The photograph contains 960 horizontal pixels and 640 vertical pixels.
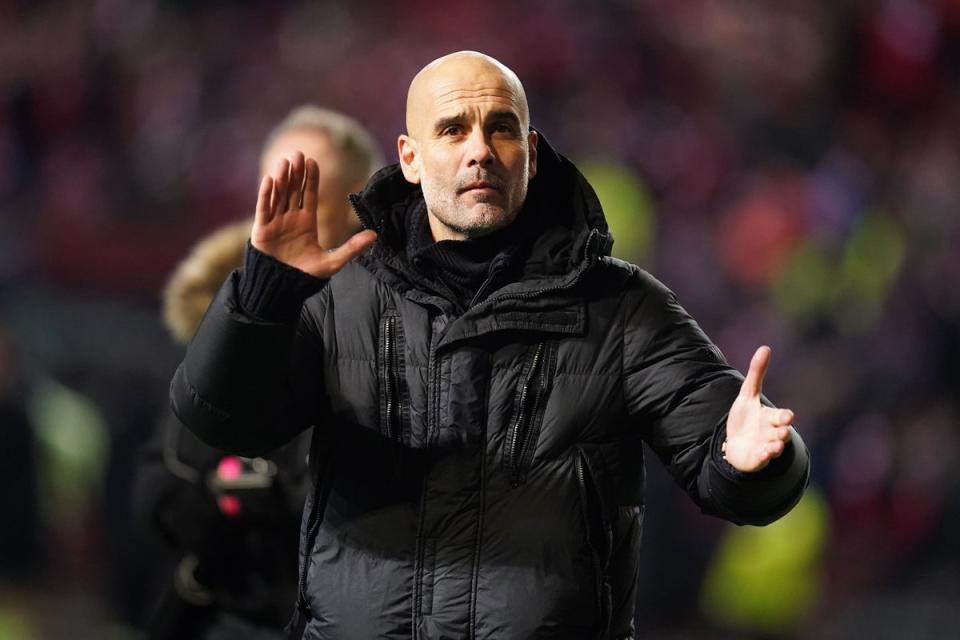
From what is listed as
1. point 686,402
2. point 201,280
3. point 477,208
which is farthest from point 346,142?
point 686,402

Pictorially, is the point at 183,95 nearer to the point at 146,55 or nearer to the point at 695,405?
the point at 146,55

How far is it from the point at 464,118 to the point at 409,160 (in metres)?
0.14

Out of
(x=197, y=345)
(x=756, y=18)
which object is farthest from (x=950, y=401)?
(x=197, y=345)

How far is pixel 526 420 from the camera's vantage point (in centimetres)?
186

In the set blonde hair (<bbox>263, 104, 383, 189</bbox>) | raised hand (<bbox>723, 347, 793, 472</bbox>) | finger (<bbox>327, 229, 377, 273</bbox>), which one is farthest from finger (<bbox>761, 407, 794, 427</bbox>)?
blonde hair (<bbox>263, 104, 383, 189</bbox>)

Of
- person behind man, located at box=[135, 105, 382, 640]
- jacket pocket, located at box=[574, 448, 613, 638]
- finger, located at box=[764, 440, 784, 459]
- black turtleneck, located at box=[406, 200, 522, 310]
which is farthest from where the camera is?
person behind man, located at box=[135, 105, 382, 640]

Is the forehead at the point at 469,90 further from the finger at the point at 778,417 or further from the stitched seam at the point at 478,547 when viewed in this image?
the finger at the point at 778,417

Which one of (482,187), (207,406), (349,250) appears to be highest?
(482,187)

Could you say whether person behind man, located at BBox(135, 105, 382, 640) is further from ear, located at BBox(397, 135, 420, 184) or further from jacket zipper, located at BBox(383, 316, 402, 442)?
jacket zipper, located at BBox(383, 316, 402, 442)

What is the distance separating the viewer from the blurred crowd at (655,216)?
17.7 ft

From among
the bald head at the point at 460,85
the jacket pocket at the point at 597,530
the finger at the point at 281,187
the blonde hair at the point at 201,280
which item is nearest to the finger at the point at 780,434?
the jacket pocket at the point at 597,530

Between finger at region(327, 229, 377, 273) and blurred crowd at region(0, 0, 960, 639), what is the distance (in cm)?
360

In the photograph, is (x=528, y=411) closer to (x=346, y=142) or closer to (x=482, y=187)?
(x=482, y=187)

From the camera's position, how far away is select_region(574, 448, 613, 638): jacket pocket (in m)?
1.84
